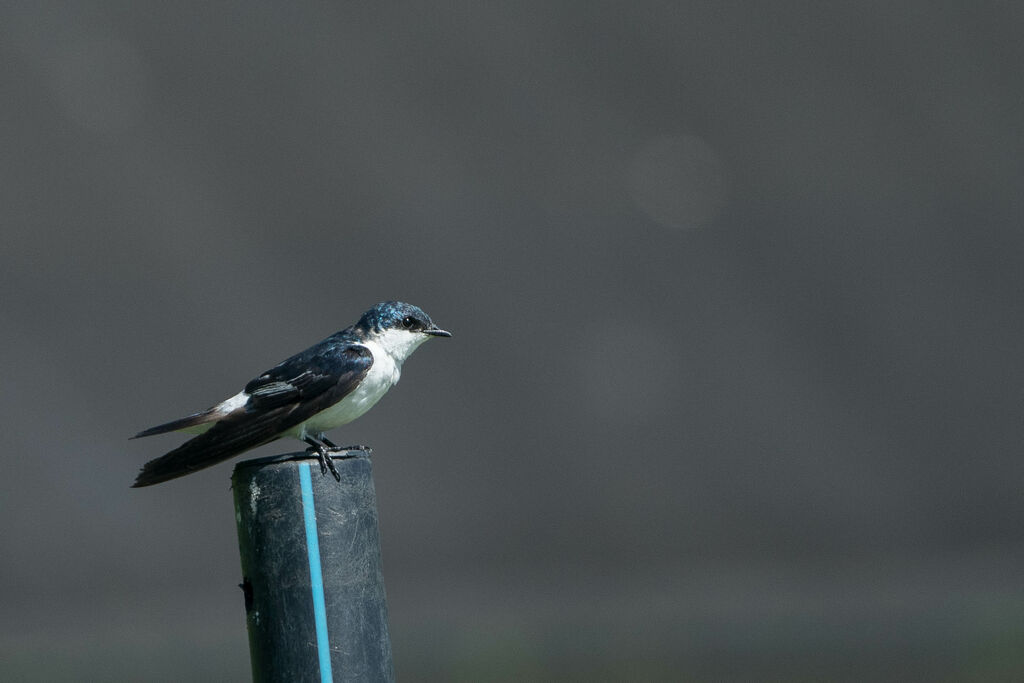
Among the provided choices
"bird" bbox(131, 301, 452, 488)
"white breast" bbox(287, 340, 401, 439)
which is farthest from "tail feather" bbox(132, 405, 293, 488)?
"white breast" bbox(287, 340, 401, 439)

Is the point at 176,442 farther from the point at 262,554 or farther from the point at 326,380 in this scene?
the point at 262,554

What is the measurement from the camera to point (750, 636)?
8.88 m

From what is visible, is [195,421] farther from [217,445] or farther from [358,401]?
[358,401]

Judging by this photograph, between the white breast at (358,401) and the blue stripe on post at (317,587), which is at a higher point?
the white breast at (358,401)

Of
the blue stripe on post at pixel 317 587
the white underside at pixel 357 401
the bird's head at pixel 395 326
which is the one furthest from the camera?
the bird's head at pixel 395 326

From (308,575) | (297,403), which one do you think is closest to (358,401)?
(297,403)

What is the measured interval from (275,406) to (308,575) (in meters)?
0.81

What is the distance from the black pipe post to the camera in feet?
8.03

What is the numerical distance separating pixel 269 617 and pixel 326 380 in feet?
3.12

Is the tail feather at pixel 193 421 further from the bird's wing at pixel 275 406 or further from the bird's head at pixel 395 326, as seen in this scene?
the bird's head at pixel 395 326

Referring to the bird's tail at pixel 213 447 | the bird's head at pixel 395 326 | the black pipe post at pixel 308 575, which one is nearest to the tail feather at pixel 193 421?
the bird's tail at pixel 213 447

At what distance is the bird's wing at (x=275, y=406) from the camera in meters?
2.90

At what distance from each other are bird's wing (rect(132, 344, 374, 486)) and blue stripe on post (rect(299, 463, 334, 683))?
20.5 inches

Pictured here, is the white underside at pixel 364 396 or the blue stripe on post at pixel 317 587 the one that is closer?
→ the blue stripe on post at pixel 317 587
